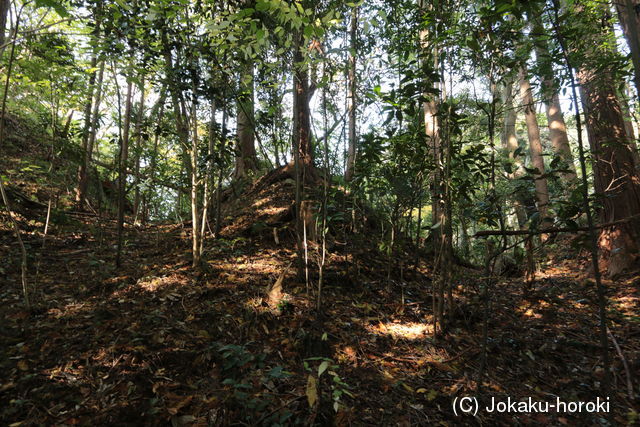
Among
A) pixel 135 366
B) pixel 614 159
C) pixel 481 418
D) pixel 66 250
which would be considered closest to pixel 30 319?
pixel 135 366

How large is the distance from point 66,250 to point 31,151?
21.3 ft

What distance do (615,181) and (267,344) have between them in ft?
18.8

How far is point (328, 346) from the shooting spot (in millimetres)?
3062

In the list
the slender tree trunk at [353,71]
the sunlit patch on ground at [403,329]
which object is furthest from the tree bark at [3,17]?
the sunlit patch on ground at [403,329]

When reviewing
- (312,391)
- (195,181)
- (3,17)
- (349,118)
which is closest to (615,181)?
(349,118)

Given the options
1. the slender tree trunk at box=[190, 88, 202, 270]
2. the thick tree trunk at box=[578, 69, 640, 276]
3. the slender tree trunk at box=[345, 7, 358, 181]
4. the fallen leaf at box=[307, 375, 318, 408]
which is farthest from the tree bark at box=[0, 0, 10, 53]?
the thick tree trunk at box=[578, 69, 640, 276]

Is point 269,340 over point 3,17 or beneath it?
beneath

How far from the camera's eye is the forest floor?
7.31 feet

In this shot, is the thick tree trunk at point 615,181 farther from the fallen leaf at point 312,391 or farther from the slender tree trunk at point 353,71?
the fallen leaf at point 312,391

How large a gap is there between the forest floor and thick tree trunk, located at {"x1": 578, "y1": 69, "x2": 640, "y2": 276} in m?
0.51

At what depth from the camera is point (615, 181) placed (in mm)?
4871

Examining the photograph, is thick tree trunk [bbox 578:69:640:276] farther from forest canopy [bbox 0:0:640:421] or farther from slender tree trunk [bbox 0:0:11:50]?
slender tree trunk [bbox 0:0:11:50]

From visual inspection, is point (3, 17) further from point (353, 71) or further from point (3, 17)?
point (353, 71)

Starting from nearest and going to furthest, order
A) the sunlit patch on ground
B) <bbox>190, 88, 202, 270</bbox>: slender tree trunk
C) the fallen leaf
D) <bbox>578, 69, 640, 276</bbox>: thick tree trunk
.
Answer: the fallen leaf → the sunlit patch on ground → <bbox>190, 88, 202, 270</bbox>: slender tree trunk → <bbox>578, 69, 640, 276</bbox>: thick tree trunk
